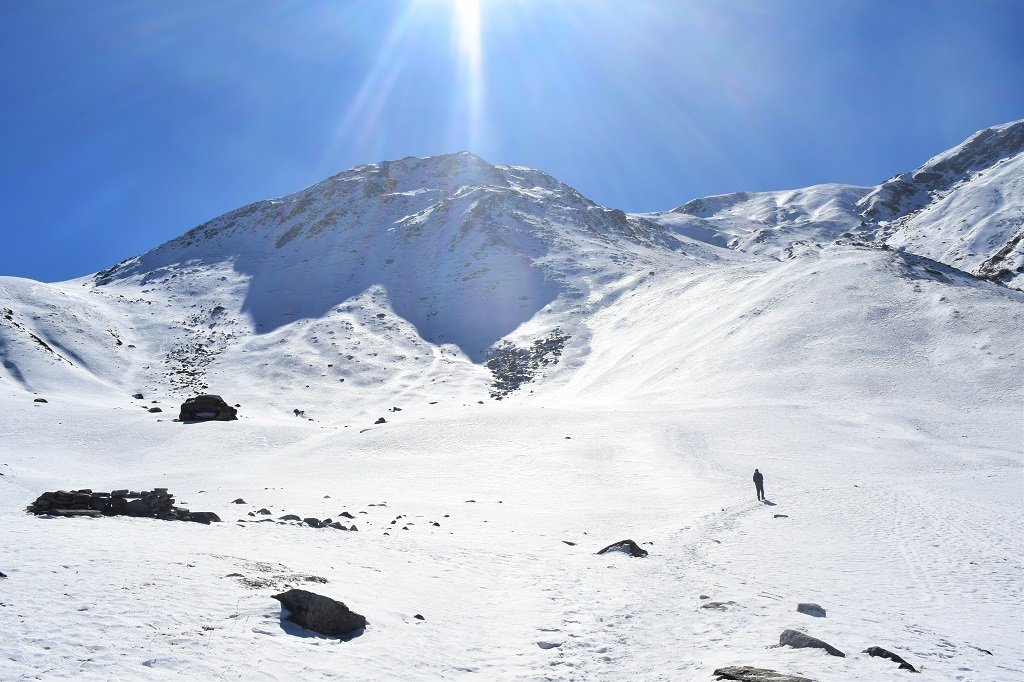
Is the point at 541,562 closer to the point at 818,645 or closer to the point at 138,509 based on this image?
the point at 818,645

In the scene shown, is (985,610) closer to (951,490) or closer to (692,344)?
(951,490)

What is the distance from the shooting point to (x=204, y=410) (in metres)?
54.8

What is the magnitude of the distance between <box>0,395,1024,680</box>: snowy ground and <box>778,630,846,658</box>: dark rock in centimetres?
34

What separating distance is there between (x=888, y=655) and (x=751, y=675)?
3400mm

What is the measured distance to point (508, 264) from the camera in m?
127

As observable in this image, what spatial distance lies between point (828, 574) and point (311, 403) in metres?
63.9

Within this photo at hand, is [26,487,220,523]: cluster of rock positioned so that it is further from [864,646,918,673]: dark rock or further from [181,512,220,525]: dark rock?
[864,646,918,673]: dark rock

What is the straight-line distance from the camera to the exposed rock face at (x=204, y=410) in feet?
177

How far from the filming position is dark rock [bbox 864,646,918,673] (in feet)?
37.0

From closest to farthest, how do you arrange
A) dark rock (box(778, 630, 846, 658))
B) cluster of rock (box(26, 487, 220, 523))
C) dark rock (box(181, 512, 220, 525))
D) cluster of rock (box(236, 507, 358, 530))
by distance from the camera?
dark rock (box(778, 630, 846, 658)) < cluster of rock (box(26, 487, 220, 523)) < dark rock (box(181, 512, 220, 525)) < cluster of rock (box(236, 507, 358, 530))

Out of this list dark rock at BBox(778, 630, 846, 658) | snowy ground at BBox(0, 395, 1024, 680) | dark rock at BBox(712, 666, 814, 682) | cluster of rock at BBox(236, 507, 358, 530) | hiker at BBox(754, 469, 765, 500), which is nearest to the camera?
dark rock at BBox(712, 666, 814, 682)

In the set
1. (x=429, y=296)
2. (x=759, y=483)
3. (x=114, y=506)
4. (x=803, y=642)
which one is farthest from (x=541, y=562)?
(x=429, y=296)

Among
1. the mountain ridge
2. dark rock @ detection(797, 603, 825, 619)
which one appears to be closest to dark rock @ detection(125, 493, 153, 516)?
dark rock @ detection(797, 603, 825, 619)

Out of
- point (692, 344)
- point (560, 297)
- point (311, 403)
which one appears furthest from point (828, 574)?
point (560, 297)
